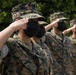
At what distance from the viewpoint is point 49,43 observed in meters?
8.81

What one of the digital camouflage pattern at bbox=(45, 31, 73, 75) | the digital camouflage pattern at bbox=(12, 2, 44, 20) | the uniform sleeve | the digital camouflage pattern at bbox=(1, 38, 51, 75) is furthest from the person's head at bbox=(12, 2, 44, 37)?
the digital camouflage pattern at bbox=(45, 31, 73, 75)

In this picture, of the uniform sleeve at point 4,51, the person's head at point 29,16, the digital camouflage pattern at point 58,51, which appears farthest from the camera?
the digital camouflage pattern at point 58,51

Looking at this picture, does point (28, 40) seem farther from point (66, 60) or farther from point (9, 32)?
point (66, 60)

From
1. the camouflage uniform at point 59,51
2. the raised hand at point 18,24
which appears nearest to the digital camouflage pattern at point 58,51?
the camouflage uniform at point 59,51

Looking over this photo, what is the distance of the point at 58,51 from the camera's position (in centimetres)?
890

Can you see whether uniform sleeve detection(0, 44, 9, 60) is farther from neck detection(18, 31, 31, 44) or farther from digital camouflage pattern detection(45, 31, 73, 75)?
digital camouflage pattern detection(45, 31, 73, 75)

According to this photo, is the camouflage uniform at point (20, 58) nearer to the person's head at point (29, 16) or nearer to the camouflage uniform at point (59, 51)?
the person's head at point (29, 16)

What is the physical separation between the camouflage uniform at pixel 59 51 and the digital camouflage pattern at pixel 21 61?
10.3 feet

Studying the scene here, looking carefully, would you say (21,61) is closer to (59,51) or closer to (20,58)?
(20,58)

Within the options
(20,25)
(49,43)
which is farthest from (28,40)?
(49,43)

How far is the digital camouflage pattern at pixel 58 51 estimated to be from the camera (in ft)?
28.9

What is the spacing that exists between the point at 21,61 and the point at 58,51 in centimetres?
356

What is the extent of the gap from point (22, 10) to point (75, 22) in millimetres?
5536

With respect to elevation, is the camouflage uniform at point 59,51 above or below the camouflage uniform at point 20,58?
below
